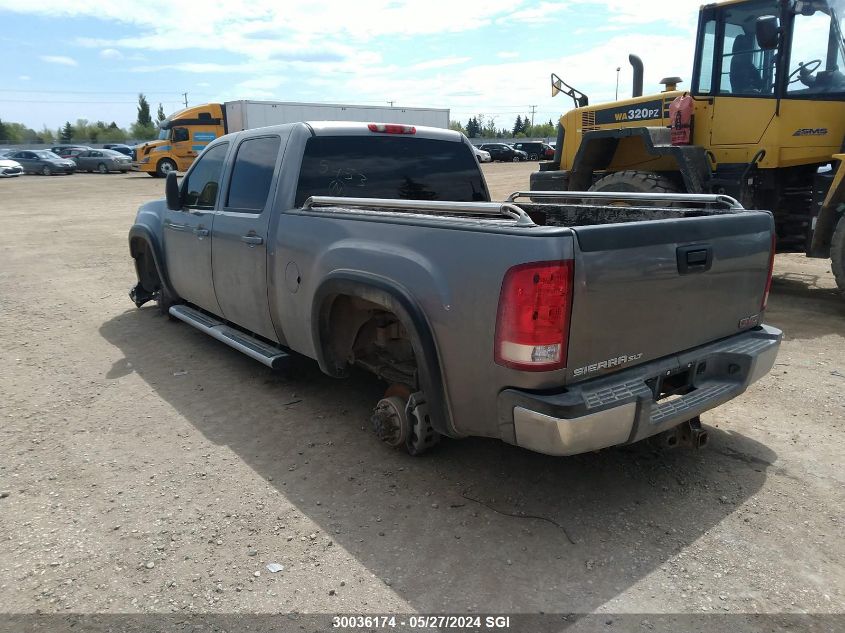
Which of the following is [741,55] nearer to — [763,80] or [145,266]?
[763,80]

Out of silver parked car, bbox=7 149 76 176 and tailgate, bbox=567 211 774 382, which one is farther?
silver parked car, bbox=7 149 76 176

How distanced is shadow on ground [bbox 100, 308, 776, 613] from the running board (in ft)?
1.18

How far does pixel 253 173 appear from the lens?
4777 mm

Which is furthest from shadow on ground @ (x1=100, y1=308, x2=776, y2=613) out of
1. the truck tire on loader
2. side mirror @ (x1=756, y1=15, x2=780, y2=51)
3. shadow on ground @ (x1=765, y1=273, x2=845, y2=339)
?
side mirror @ (x1=756, y1=15, x2=780, y2=51)

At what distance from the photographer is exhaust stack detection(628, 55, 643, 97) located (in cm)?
923

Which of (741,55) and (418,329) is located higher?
(741,55)

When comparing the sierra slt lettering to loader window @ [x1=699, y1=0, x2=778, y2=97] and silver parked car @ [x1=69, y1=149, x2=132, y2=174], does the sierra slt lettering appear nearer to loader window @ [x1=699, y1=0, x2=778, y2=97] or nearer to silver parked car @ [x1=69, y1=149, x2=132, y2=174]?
loader window @ [x1=699, y1=0, x2=778, y2=97]

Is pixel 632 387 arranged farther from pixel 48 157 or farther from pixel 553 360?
pixel 48 157

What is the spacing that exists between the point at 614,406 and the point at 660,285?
650 mm

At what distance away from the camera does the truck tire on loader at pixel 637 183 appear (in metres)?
7.16

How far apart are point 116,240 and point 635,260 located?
12.8 m

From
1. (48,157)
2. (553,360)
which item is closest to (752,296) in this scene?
(553,360)

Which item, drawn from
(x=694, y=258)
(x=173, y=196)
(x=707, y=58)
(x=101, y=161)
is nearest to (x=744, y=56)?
(x=707, y=58)

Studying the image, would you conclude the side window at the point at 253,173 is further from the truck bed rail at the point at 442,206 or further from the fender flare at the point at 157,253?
the fender flare at the point at 157,253
